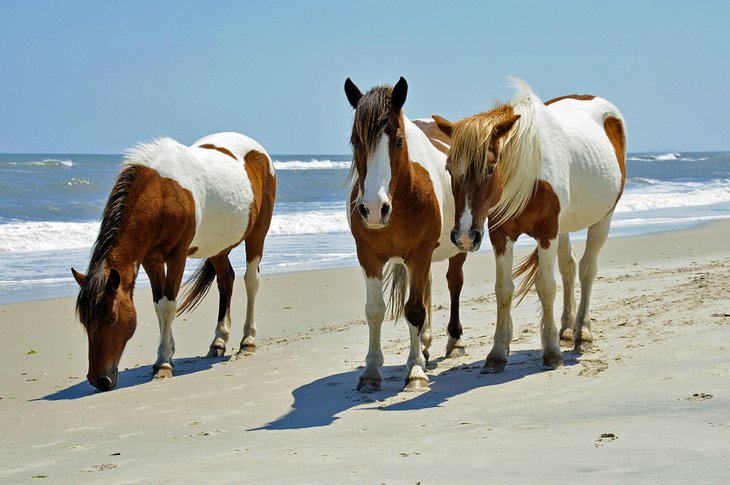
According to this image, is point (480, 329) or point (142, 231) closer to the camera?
point (142, 231)

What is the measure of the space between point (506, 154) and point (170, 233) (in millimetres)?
2614

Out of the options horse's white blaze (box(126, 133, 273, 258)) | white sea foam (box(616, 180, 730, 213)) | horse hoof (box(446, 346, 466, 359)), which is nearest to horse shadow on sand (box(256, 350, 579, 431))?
horse hoof (box(446, 346, 466, 359))

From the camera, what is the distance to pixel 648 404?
430 centimetres

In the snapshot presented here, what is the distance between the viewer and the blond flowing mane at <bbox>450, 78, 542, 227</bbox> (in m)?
5.12

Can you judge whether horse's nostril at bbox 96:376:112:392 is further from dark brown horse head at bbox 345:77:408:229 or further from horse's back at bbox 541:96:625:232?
horse's back at bbox 541:96:625:232

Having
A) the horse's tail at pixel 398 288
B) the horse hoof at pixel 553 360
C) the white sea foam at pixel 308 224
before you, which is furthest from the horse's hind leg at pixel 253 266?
the white sea foam at pixel 308 224

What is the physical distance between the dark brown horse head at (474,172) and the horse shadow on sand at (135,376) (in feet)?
8.82

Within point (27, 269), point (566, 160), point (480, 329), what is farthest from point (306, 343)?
point (27, 269)

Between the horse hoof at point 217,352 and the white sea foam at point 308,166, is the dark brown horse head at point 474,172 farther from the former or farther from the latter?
the white sea foam at point 308,166

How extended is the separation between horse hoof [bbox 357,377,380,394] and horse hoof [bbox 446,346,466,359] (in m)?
1.22

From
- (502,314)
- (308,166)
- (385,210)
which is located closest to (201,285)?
(502,314)

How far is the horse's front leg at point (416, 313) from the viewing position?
5.39 m

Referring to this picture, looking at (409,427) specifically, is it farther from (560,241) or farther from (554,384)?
(560,241)

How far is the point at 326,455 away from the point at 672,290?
538cm
